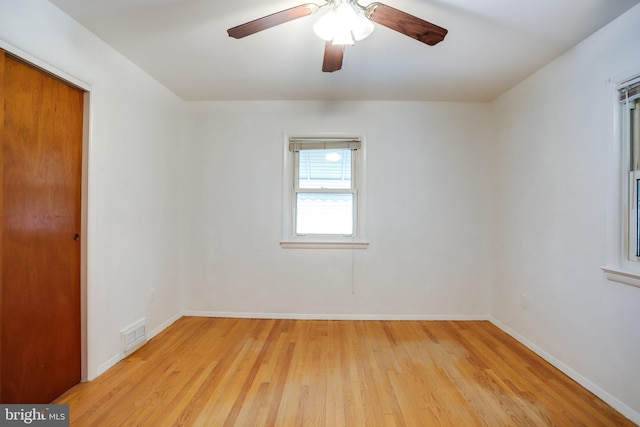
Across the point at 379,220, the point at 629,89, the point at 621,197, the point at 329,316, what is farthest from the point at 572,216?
the point at 329,316

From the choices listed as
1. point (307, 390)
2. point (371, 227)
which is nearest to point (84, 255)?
point (307, 390)

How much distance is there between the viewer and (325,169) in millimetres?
3553

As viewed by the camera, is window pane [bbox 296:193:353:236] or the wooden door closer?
the wooden door

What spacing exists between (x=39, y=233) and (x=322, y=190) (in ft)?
7.98

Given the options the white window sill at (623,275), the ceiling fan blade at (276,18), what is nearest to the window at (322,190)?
the ceiling fan blade at (276,18)

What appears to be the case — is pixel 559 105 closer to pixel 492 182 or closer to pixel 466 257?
pixel 492 182

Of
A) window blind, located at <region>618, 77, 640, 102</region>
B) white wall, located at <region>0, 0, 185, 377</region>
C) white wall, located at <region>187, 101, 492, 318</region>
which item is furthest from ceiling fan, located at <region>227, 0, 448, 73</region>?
white wall, located at <region>187, 101, 492, 318</region>

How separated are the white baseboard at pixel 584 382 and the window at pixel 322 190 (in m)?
1.83

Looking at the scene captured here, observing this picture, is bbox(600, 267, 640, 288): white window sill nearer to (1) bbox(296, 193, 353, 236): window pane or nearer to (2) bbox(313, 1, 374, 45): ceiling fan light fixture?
(2) bbox(313, 1, 374, 45): ceiling fan light fixture

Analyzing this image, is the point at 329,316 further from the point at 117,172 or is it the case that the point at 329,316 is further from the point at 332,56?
the point at 332,56

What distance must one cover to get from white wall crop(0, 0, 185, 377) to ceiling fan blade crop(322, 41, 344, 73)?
5.40ft

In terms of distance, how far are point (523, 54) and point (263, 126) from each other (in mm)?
2479

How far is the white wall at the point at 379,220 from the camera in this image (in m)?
3.43

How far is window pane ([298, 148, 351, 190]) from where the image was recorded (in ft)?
11.6
